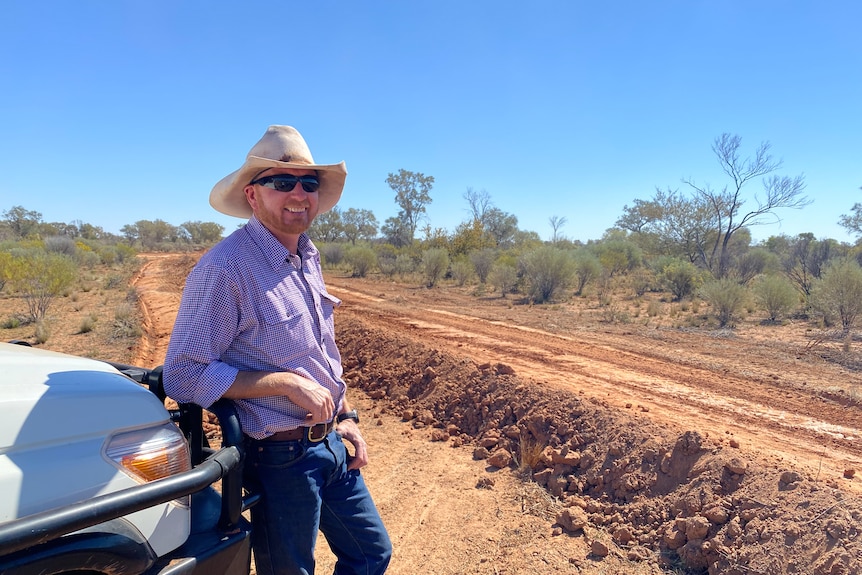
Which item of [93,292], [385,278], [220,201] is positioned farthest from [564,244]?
[220,201]

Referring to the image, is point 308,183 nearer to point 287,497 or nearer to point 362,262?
point 287,497

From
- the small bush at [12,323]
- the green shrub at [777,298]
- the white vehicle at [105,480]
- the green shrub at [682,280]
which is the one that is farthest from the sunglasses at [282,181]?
the green shrub at [682,280]

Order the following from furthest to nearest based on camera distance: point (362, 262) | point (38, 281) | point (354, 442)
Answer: point (362, 262)
point (38, 281)
point (354, 442)

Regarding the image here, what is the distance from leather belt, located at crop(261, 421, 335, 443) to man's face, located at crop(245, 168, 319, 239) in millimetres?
787

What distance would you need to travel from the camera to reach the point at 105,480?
1.36 m

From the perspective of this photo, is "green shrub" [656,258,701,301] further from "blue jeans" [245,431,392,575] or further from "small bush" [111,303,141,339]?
"blue jeans" [245,431,392,575]

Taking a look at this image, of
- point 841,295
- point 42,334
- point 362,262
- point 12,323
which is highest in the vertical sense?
point 841,295

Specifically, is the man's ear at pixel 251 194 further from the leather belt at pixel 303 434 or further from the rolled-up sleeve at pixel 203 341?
the leather belt at pixel 303 434

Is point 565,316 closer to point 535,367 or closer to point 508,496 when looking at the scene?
point 535,367

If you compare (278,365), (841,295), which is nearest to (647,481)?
(278,365)

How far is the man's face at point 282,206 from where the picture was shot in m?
1.95

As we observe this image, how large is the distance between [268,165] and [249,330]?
0.66 meters

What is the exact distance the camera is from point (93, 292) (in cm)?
1700

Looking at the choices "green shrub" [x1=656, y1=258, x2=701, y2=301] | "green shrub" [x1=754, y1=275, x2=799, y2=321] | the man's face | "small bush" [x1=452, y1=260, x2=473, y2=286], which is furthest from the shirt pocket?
"small bush" [x1=452, y1=260, x2=473, y2=286]
